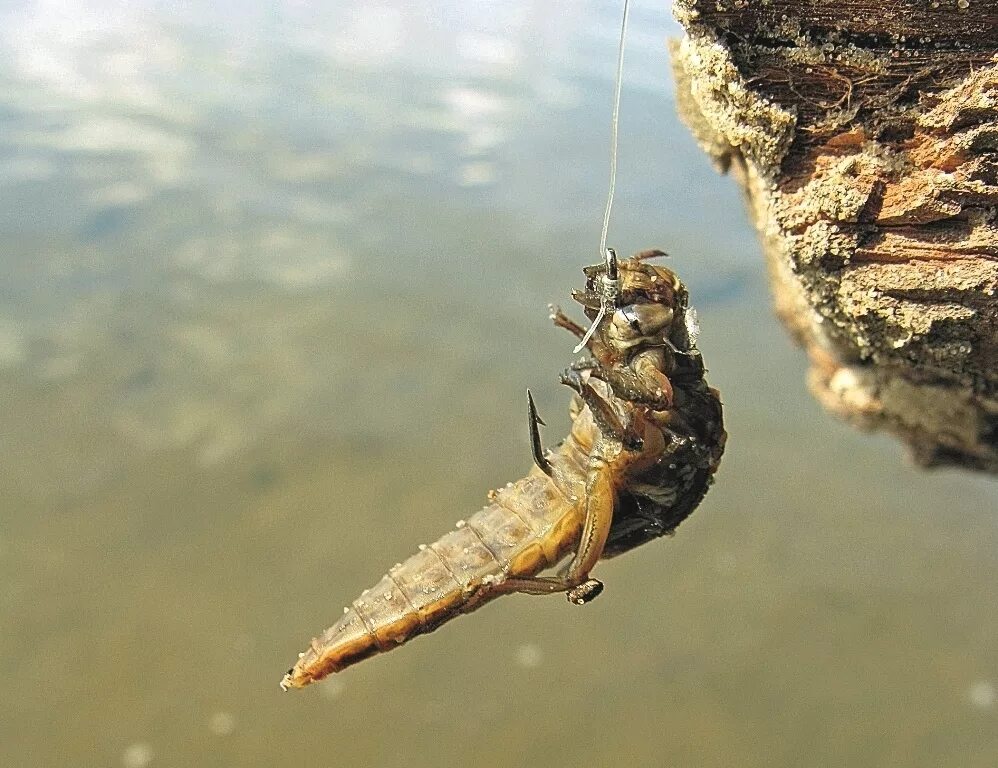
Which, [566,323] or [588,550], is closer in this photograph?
[588,550]

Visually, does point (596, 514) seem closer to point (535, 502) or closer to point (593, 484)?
point (593, 484)

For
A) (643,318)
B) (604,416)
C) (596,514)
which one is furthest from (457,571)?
(643,318)

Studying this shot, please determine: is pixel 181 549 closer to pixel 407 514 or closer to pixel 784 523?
pixel 407 514

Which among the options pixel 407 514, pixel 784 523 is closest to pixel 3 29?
pixel 407 514

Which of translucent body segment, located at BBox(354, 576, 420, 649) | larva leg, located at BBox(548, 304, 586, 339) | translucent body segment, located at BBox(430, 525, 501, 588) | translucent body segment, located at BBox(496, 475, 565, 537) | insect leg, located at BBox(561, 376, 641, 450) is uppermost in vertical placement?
larva leg, located at BBox(548, 304, 586, 339)

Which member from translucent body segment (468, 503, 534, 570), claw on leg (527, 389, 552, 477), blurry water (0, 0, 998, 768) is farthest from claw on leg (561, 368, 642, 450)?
blurry water (0, 0, 998, 768)

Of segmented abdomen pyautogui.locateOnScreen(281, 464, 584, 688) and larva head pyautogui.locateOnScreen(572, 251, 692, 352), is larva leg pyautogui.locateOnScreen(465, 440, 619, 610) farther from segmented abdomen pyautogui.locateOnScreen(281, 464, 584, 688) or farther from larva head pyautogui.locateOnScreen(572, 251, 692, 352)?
larva head pyautogui.locateOnScreen(572, 251, 692, 352)

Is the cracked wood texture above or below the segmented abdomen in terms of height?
above
